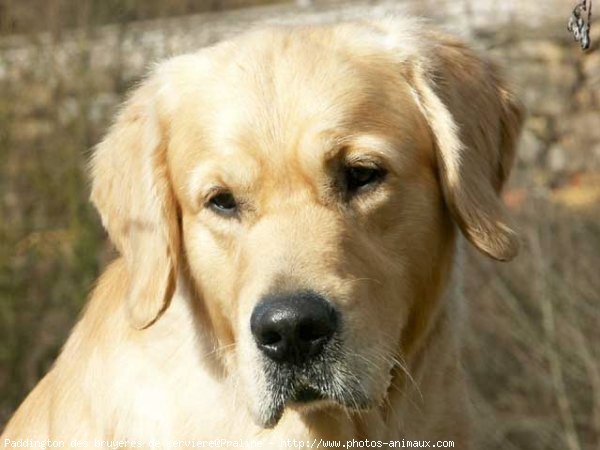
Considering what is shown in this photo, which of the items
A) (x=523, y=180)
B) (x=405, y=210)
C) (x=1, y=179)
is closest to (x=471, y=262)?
(x=523, y=180)

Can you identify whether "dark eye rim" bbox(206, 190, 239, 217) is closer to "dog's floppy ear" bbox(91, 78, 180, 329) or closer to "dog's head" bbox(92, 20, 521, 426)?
"dog's head" bbox(92, 20, 521, 426)

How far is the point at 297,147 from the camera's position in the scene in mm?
3822

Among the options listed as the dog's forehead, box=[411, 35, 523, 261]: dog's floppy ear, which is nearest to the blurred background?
box=[411, 35, 523, 261]: dog's floppy ear

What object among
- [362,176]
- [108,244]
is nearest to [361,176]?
[362,176]

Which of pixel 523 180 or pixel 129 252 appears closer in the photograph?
pixel 129 252

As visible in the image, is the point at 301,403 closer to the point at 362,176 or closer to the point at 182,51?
the point at 362,176

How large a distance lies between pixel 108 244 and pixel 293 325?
457 cm

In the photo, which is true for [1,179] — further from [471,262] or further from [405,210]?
[405,210]

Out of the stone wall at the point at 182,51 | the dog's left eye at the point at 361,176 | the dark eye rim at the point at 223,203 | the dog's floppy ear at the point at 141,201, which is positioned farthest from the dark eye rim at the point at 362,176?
the stone wall at the point at 182,51

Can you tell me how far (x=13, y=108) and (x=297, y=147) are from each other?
4394 millimetres

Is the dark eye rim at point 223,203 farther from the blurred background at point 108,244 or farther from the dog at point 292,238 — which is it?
the blurred background at point 108,244

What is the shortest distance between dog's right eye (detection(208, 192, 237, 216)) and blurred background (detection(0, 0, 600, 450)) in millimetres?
3408

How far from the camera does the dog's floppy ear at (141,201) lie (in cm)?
401

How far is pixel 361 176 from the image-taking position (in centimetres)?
391
